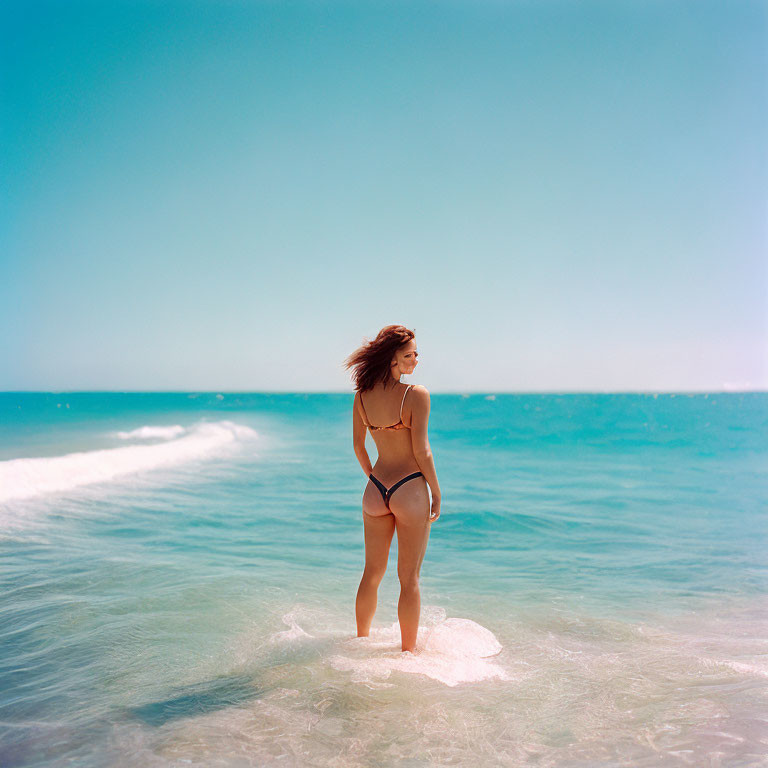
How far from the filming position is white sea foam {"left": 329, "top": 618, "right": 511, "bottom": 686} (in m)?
4.08

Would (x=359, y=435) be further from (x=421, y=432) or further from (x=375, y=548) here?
(x=375, y=548)

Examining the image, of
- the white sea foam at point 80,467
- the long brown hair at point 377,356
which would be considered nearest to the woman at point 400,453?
the long brown hair at point 377,356

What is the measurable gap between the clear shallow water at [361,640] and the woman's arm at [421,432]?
133 centimetres

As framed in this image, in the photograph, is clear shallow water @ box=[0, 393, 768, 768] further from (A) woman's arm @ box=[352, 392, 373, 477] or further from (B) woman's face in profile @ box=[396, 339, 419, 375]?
(B) woman's face in profile @ box=[396, 339, 419, 375]

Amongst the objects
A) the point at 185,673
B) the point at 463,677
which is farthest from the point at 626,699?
the point at 185,673

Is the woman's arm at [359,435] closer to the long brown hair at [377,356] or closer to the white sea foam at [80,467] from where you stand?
the long brown hair at [377,356]

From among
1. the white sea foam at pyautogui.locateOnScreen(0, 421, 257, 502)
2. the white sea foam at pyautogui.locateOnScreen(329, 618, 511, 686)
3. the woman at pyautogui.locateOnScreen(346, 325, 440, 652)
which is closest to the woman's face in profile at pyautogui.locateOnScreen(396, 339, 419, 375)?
the woman at pyautogui.locateOnScreen(346, 325, 440, 652)

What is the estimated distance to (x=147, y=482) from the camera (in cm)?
1457

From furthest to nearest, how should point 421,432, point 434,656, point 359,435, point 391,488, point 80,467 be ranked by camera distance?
point 80,467, point 359,435, point 434,656, point 391,488, point 421,432

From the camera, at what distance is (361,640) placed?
4566 millimetres

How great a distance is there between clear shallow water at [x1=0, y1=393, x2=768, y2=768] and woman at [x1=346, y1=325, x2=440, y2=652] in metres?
0.64

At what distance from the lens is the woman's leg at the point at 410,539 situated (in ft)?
13.9

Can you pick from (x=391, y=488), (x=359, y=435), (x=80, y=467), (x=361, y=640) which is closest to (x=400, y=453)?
(x=391, y=488)

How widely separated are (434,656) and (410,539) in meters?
0.94
